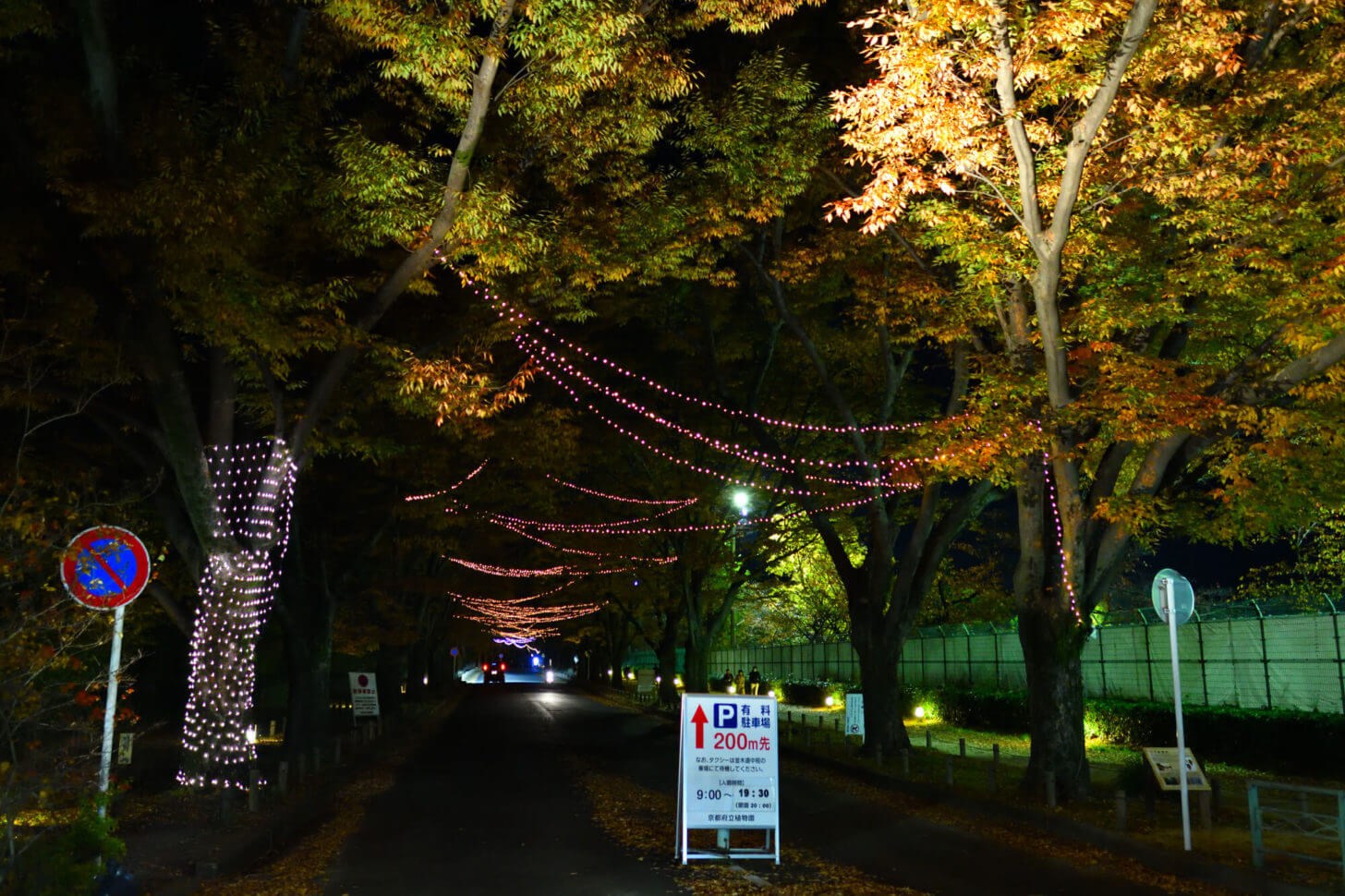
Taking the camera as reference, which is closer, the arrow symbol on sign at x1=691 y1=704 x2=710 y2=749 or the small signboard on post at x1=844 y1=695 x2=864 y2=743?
the arrow symbol on sign at x1=691 y1=704 x2=710 y2=749

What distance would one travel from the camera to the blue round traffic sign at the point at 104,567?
8.19 metres

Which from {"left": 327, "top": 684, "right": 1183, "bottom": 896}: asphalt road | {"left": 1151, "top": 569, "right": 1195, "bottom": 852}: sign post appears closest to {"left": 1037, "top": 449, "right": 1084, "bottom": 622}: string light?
{"left": 1151, "top": 569, "right": 1195, "bottom": 852}: sign post

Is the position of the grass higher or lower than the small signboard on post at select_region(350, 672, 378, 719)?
lower

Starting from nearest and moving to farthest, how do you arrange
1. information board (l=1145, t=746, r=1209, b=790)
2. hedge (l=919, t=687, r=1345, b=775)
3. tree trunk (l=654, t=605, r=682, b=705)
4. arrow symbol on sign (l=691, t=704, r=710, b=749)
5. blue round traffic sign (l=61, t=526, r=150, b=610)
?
1. blue round traffic sign (l=61, t=526, r=150, b=610)
2. arrow symbol on sign (l=691, t=704, r=710, b=749)
3. information board (l=1145, t=746, r=1209, b=790)
4. hedge (l=919, t=687, r=1345, b=775)
5. tree trunk (l=654, t=605, r=682, b=705)

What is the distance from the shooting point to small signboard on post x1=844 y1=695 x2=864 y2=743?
2164 centimetres

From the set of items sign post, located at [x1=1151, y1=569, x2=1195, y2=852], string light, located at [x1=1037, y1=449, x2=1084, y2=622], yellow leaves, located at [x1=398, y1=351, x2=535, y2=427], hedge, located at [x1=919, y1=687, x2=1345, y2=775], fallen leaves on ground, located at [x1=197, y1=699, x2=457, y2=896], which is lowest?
fallen leaves on ground, located at [x1=197, y1=699, x2=457, y2=896]

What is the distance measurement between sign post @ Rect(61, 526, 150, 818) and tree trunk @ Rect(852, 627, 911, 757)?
14.1 meters

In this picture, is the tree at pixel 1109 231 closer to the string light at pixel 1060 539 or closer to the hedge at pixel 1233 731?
the string light at pixel 1060 539

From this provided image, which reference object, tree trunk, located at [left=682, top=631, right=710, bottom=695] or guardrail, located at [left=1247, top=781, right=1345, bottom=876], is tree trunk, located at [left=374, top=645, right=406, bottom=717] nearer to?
tree trunk, located at [left=682, top=631, right=710, bottom=695]

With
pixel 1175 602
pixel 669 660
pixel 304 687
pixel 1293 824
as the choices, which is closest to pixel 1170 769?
pixel 1293 824

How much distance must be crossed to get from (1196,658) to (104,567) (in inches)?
899

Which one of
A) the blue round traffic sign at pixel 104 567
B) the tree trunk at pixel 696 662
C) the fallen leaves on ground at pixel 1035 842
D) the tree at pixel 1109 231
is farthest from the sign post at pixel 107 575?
the tree trunk at pixel 696 662

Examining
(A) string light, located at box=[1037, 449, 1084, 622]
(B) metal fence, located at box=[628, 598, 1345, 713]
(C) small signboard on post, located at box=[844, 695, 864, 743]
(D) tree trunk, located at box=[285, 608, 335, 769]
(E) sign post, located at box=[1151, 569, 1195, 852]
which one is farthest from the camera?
(C) small signboard on post, located at box=[844, 695, 864, 743]

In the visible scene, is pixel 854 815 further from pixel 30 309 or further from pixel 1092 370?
pixel 30 309
